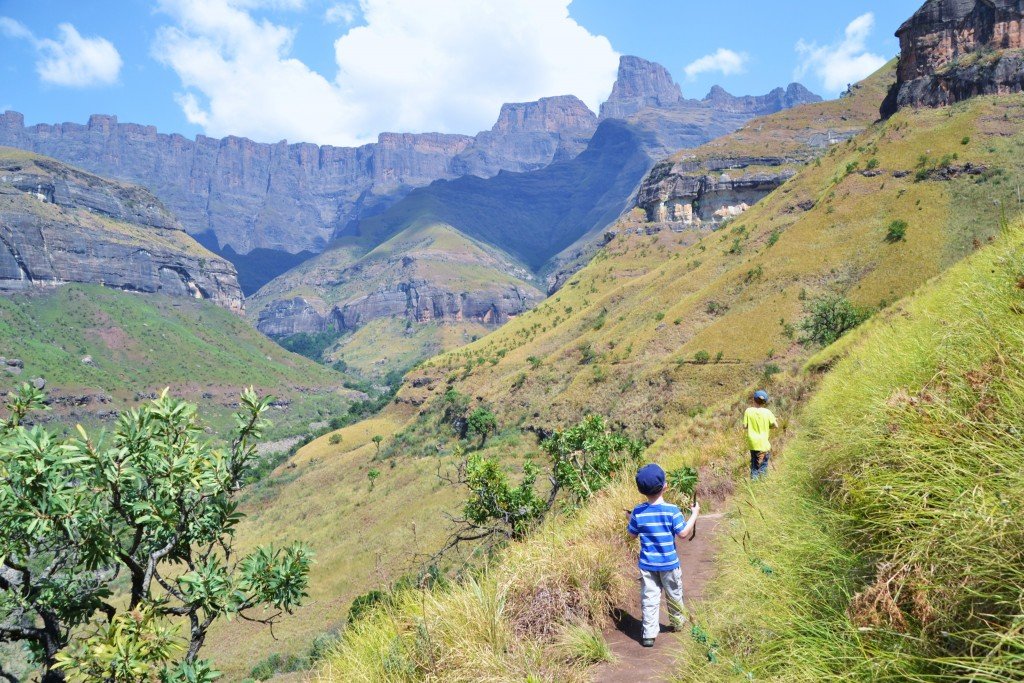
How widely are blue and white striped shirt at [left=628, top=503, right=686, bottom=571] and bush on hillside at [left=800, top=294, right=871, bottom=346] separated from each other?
34.2 meters

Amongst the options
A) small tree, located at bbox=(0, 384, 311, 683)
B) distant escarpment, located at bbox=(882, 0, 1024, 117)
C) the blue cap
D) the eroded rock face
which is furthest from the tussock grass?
the eroded rock face

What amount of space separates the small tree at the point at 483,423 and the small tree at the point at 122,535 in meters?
60.3

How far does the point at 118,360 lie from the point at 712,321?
170533 millimetres

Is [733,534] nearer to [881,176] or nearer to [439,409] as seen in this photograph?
[881,176]

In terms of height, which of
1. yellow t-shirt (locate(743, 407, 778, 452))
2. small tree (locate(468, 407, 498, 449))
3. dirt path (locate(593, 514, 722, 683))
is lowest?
small tree (locate(468, 407, 498, 449))

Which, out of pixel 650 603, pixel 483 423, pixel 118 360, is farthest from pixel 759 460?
pixel 118 360

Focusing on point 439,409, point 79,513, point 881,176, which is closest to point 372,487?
point 439,409

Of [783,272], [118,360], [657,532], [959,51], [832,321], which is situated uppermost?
[959,51]

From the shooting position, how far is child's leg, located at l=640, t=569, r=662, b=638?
5.09 m

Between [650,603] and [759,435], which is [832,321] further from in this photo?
[650,603]

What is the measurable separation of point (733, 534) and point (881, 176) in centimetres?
7006

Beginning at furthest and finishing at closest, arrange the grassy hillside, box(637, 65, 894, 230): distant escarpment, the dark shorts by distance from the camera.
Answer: the grassy hillside
box(637, 65, 894, 230): distant escarpment
the dark shorts

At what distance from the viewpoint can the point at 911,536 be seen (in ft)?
10.4

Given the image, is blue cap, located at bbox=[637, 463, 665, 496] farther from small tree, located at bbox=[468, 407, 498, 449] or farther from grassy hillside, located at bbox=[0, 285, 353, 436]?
grassy hillside, located at bbox=[0, 285, 353, 436]
